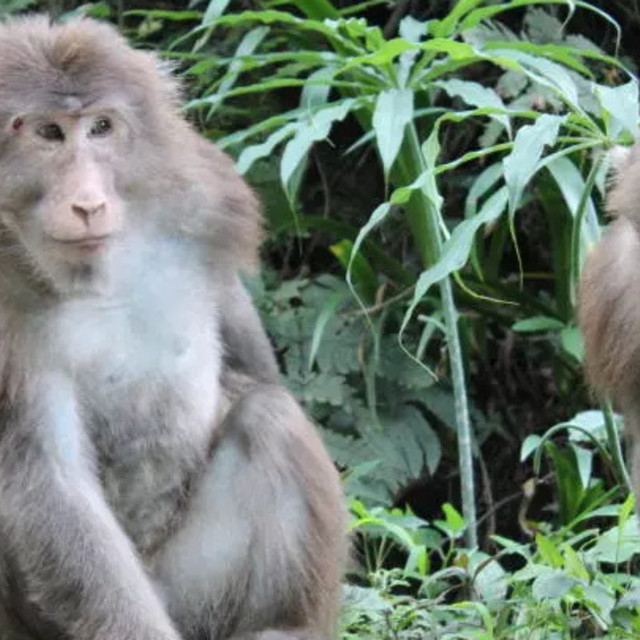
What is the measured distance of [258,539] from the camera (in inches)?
167

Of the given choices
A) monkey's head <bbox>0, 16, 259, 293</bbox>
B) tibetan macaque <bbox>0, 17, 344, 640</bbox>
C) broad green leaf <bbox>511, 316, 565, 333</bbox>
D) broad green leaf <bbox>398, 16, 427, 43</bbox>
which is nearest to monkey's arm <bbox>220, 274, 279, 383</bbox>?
tibetan macaque <bbox>0, 17, 344, 640</bbox>

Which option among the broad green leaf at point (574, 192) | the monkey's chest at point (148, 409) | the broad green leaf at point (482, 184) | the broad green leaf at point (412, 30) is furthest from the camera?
the broad green leaf at point (482, 184)

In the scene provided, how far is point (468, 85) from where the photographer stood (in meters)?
5.09

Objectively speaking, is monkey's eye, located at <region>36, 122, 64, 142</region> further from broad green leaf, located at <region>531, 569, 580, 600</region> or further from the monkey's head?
broad green leaf, located at <region>531, 569, 580, 600</region>

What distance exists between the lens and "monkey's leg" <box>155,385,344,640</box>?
423cm

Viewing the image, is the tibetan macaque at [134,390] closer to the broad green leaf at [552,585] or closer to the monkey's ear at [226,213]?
the monkey's ear at [226,213]

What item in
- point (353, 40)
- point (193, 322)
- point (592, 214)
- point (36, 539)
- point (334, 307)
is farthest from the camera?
point (334, 307)

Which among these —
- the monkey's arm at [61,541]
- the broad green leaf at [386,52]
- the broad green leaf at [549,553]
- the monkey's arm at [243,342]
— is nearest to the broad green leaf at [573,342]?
the broad green leaf at [549,553]

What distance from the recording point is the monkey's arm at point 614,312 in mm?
4516

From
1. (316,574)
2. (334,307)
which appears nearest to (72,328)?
(316,574)

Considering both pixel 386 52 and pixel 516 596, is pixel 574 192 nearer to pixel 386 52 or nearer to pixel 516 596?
pixel 386 52

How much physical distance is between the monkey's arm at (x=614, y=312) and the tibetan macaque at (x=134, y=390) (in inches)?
28.5

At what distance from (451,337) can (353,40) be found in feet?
2.97

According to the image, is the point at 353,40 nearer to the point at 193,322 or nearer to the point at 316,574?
the point at 193,322
